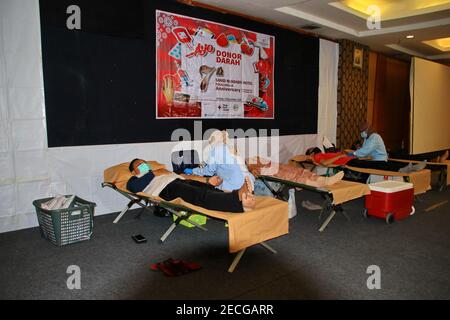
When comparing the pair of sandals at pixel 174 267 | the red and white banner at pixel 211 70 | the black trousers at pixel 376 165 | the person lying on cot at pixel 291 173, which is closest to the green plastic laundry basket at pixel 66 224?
the pair of sandals at pixel 174 267

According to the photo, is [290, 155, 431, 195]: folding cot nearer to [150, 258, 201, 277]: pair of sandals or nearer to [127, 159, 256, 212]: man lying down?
[127, 159, 256, 212]: man lying down

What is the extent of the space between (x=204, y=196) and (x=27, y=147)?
6.50 ft

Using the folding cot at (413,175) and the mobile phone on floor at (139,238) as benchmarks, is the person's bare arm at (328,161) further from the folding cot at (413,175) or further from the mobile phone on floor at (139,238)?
the mobile phone on floor at (139,238)

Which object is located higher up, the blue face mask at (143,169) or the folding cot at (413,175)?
the blue face mask at (143,169)

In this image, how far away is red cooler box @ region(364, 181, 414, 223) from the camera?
3.80 meters

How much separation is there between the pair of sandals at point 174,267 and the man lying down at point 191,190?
47cm

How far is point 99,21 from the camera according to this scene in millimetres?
3797

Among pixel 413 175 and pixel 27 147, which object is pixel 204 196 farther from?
pixel 413 175

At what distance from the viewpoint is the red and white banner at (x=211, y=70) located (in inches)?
171

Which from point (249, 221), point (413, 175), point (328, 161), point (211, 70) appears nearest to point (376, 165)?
point (413, 175)

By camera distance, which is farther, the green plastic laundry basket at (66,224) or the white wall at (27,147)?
the white wall at (27,147)
